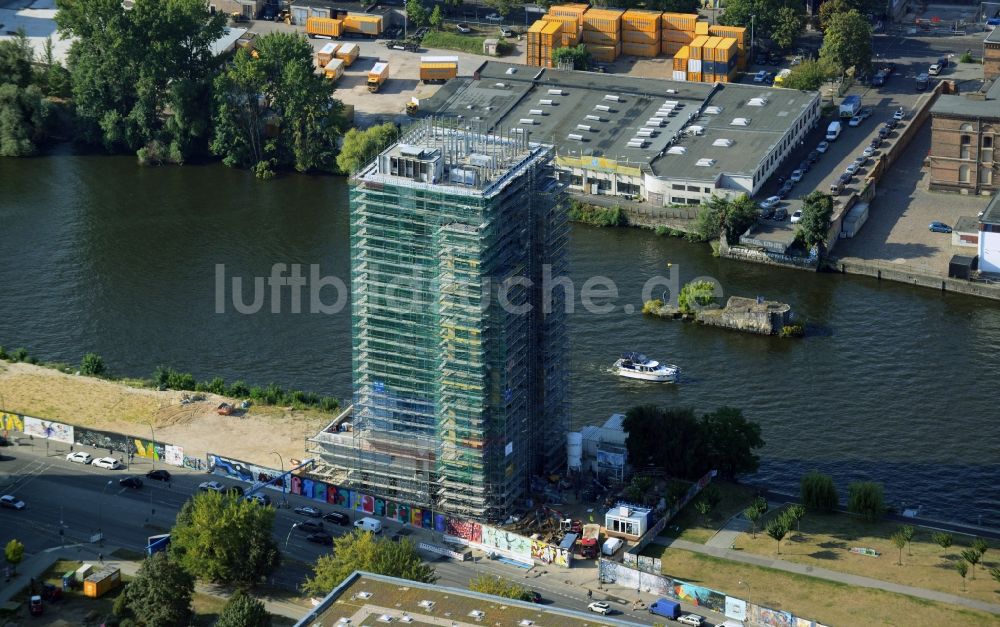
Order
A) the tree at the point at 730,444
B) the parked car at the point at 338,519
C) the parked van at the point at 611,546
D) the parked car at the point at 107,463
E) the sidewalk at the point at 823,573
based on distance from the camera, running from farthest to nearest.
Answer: the parked car at the point at 107,463
the tree at the point at 730,444
the parked car at the point at 338,519
the parked van at the point at 611,546
the sidewalk at the point at 823,573

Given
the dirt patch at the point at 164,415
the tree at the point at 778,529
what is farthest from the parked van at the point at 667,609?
the dirt patch at the point at 164,415

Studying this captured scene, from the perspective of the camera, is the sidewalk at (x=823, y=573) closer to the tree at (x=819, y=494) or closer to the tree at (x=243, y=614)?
the tree at (x=819, y=494)

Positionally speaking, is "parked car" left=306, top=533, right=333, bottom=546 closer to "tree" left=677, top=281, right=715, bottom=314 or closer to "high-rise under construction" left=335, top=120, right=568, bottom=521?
"high-rise under construction" left=335, top=120, right=568, bottom=521

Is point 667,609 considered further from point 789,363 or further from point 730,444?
point 789,363

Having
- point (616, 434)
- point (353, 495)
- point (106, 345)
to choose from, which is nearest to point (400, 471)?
point (353, 495)

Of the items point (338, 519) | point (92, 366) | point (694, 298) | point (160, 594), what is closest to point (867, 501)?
point (338, 519)

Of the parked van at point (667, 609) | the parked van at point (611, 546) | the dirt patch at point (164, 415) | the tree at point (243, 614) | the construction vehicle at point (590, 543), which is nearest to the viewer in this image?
the tree at point (243, 614)
